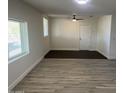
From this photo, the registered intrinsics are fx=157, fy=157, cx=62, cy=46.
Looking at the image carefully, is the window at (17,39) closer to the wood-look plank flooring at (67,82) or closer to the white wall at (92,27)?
the wood-look plank flooring at (67,82)

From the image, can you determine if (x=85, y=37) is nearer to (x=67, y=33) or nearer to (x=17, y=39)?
(x=67, y=33)

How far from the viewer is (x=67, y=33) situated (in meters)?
11.9

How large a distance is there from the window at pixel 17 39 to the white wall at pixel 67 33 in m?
6.45

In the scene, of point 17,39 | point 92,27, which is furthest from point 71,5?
point 92,27

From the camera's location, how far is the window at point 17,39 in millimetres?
4322

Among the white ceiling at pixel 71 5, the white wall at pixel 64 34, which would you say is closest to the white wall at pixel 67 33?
the white wall at pixel 64 34

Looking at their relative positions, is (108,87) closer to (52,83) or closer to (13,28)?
(52,83)

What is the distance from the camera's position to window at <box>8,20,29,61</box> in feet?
14.2

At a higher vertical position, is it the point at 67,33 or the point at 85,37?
the point at 67,33

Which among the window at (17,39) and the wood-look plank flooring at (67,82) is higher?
the window at (17,39)

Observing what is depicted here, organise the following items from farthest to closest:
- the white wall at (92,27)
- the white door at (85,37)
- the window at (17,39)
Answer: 1. the white door at (85,37)
2. the white wall at (92,27)
3. the window at (17,39)

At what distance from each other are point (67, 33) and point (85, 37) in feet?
4.57

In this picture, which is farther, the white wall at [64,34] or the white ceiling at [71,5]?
the white wall at [64,34]
